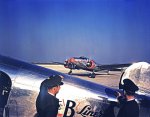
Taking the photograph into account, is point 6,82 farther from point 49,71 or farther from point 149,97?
point 149,97

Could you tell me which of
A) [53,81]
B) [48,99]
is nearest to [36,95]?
[48,99]

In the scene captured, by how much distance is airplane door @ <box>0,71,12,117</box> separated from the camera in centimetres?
407

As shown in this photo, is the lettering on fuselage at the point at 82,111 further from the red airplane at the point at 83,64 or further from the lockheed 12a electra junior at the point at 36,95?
the red airplane at the point at 83,64

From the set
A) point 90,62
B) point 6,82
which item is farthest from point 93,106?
point 90,62

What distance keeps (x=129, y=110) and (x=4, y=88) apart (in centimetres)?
218

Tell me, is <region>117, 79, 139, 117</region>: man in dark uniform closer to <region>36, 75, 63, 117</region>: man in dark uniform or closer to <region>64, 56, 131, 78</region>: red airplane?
<region>36, 75, 63, 117</region>: man in dark uniform

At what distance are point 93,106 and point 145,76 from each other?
1919 millimetres

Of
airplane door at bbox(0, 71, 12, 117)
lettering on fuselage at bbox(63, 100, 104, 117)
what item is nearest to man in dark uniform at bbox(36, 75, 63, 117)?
lettering on fuselage at bbox(63, 100, 104, 117)

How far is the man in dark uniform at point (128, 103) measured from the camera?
14.8 ft

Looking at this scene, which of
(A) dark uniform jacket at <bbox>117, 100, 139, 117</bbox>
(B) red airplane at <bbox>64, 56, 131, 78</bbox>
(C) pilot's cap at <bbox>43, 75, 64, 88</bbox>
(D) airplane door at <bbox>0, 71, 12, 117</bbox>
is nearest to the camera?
(D) airplane door at <bbox>0, 71, 12, 117</bbox>

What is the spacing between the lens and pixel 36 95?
416cm

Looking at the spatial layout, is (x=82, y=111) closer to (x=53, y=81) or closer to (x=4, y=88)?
(x=53, y=81)

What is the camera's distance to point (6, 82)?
13.7 ft

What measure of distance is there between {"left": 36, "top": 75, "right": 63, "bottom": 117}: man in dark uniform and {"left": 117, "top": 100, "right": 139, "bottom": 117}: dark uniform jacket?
1191 millimetres
